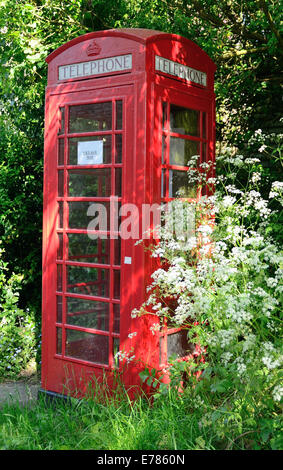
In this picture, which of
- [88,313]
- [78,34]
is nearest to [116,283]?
[88,313]

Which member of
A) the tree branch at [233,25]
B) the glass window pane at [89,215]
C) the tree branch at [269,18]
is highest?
the tree branch at [233,25]

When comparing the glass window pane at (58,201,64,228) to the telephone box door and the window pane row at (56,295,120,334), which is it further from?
the window pane row at (56,295,120,334)

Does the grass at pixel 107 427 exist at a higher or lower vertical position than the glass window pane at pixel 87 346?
lower

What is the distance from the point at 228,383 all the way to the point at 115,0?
4004 millimetres

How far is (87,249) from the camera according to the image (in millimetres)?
4309

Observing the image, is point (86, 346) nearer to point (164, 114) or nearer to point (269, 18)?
point (164, 114)

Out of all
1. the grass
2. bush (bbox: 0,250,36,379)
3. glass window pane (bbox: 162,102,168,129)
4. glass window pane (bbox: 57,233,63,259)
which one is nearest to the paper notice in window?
glass window pane (bbox: 162,102,168,129)

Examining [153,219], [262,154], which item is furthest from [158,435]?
[262,154]

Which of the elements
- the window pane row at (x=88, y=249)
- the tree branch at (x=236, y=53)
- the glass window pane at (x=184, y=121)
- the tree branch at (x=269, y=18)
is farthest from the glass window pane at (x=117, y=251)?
the tree branch at (x=236, y=53)

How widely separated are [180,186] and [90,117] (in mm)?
894

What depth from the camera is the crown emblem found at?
4207mm

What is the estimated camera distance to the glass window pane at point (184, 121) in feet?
13.7

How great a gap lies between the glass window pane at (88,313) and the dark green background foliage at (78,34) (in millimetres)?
1805

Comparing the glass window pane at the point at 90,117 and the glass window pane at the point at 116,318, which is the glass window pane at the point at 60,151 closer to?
the glass window pane at the point at 90,117
